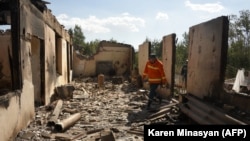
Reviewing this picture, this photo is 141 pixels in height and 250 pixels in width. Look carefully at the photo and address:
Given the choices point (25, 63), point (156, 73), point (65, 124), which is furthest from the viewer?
point (156, 73)

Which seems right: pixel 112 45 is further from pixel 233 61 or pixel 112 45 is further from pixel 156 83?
pixel 156 83

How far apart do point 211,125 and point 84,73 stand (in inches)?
830

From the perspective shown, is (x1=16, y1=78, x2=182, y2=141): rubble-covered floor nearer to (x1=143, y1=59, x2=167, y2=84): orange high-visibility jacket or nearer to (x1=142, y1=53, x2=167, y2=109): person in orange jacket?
(x1=142, y1=53, x2=167, y2=109): person in orange jacket

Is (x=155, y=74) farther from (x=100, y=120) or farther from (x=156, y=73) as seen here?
(x=100, y=120)

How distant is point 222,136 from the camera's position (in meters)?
5.02

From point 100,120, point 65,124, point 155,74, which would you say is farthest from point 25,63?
point 155,74

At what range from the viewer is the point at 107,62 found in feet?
85.7

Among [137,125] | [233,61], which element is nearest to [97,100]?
[137,125]

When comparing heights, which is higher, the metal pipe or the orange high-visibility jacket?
the orange high-visibility jacket

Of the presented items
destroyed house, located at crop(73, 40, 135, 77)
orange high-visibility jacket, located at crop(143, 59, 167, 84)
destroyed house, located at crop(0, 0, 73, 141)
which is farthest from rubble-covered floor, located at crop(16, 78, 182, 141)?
destroyed house, located at crop(73, 40, 135, 77)

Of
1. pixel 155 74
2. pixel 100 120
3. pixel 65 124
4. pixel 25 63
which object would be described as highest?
pixel 25 63

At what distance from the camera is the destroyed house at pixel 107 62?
26141 millimetres

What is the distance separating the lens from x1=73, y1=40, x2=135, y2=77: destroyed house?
2614 centimetres

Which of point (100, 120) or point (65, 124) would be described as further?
point (100, 120)
